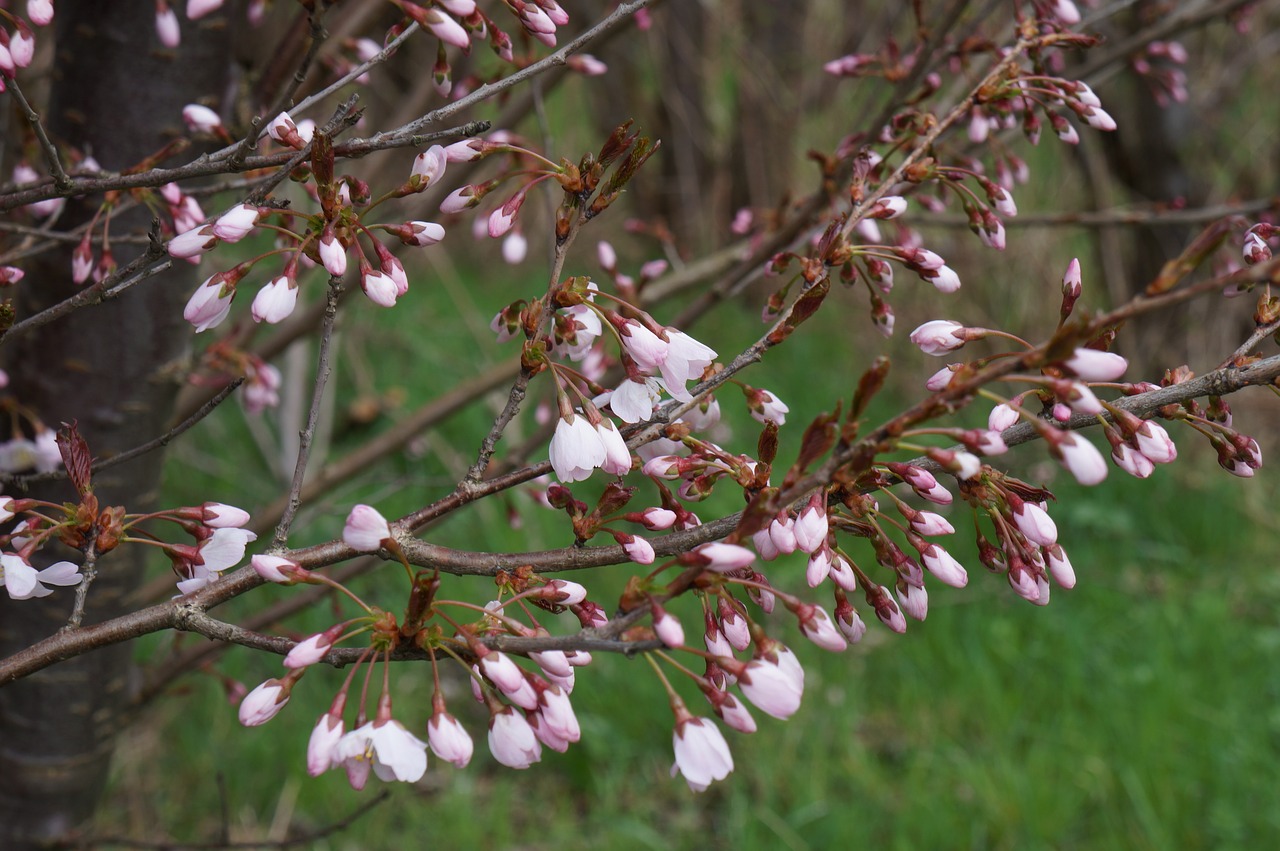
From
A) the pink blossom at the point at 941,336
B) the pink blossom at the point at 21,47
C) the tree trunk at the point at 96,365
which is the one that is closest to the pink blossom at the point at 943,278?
the pink blossom at the point at 941,336

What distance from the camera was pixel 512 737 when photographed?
105cm

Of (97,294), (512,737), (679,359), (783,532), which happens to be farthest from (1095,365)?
(97,294)

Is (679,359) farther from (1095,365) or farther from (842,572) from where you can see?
(1095,365)

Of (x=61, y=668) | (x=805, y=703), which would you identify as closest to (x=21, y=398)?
(x=61, y=668)

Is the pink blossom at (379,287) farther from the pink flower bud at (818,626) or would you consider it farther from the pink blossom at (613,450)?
the pink flower bud at (818,626)

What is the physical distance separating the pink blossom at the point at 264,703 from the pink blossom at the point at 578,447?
0.36 m

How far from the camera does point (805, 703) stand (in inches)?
140

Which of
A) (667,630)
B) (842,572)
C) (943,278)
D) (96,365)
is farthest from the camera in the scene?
(96,365)

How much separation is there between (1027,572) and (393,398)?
4270mm

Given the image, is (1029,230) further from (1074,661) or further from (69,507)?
(69,507)

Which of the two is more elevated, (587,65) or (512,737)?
(587,65)

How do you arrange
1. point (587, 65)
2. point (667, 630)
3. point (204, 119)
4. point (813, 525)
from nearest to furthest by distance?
point (667, 630)
point (813, 525)
point (204, 119)
point (587, 65)

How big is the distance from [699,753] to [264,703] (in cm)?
44

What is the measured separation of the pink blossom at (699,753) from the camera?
105 centimetres
